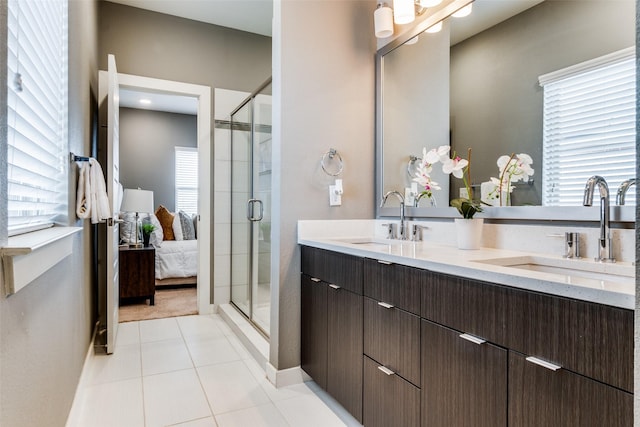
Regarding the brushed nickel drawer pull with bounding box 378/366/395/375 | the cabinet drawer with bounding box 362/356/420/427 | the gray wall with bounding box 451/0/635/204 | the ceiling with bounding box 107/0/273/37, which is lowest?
the cabinet drawer with bounding box 362/356/420/427

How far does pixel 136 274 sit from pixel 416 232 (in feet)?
10.2

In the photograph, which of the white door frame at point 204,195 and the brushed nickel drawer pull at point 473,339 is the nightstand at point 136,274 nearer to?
the white door frame at point 204,195

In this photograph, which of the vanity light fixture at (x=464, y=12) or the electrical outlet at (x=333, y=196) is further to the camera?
the electrical outlet at (x=333, y=196)

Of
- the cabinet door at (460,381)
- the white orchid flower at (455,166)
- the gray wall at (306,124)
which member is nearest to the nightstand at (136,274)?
the gray wall at (306,124)

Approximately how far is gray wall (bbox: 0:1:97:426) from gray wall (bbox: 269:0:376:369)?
1.01 meters

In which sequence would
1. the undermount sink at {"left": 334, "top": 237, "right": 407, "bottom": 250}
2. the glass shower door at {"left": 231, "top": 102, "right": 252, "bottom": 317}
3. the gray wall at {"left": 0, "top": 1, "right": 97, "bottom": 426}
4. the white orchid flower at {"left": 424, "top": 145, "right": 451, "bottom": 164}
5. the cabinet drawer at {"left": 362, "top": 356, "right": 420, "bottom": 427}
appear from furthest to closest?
A: the glass shower door at {"left": 231, "top": 102, "right": 252, "bottom": 317} < the undermount sink at {"left": 334, "top": 237, "right": 407, "bottom": 250} < the white orchid flower at {"left": 424, "top": 145, "right": 451, "bottom": 164} < the cabinet drawer at {"left": 362, "top": 356, "right": 420, "bottom": 427} < the gray wall at {"left": 0, "top": 1, "right": 97, "bottom": 426}

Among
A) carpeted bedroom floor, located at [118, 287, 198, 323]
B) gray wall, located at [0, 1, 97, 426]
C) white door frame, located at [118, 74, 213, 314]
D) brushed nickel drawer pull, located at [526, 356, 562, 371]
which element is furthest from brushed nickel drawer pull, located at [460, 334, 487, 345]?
carpeted bedroom floor, located at [118, 287, 198, 323]

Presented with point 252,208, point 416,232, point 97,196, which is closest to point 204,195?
point 252,208

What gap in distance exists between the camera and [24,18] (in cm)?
107

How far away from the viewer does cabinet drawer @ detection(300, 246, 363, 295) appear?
5.51 ft

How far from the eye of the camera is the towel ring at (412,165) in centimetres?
214

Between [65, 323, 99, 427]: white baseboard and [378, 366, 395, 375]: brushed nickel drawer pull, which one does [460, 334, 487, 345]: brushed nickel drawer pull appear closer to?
[378, 366, 395, 375]: brushed nickel drawer pull

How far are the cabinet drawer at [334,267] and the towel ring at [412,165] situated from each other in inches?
28.1

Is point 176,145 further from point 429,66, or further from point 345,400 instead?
point 345,400
